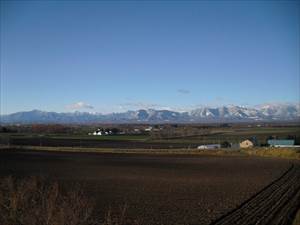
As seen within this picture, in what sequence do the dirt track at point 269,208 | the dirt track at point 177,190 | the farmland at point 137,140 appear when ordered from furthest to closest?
the farmland at point 137,140, the dirt track at point 177,190, the dirt track at point 269,208

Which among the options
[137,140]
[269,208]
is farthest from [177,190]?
[137,140]

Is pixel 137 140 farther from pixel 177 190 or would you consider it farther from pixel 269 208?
pixel 269 208

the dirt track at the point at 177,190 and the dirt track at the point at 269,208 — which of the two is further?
the dirt track at the point at 177,190

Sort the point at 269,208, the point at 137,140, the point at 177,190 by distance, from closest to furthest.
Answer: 1. the point at 269,208
2. the point at 177,190
3. the point at 137,140

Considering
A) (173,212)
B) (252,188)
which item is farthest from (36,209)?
(252,188)

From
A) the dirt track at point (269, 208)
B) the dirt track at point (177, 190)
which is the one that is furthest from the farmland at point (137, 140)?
the dirt track at point (269, 208)

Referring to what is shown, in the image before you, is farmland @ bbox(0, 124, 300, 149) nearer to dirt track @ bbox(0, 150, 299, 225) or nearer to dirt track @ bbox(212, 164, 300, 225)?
dirt track @ bbox(0, 150, 299, 225)

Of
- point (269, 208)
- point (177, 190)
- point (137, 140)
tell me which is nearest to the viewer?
point (269, 208)

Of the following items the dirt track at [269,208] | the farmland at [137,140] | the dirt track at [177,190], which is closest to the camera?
the dirt track at [269,208]

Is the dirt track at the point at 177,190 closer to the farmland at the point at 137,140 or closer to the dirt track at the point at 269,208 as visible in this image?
the dirt track at the point at 269,208

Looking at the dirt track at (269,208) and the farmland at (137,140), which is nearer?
the dirt track at (269,208)

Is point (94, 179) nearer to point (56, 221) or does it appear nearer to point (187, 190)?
point (187, 190)

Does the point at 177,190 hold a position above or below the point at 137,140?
above

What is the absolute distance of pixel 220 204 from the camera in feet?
82.3
